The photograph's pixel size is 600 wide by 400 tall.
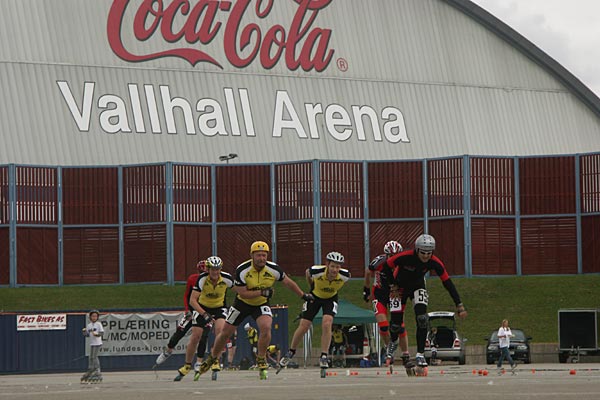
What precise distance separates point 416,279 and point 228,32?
54634mm

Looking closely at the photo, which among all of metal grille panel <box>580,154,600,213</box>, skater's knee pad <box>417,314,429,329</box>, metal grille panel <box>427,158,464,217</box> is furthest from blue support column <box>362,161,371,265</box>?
skater's knee pad <box>417,314,429,329</box>

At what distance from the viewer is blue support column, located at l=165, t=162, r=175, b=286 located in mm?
68250

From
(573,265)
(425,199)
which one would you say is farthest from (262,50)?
(573,265)

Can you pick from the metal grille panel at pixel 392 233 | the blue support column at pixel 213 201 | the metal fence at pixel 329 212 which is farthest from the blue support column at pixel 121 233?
the metal grille panel at pixel 392 233

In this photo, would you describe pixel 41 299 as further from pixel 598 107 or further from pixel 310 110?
pixel 598 107

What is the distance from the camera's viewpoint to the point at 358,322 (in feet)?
159

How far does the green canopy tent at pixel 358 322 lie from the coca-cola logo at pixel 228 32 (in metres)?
28.4

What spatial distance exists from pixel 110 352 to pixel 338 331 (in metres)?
8.04

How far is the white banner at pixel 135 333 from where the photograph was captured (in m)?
45.5

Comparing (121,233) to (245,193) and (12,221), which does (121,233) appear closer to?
(12,221)

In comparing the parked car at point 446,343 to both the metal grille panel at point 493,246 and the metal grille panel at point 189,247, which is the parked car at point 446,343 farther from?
the metal grille panel at point 189,247

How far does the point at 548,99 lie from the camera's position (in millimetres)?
86125

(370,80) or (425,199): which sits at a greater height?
(370,80)

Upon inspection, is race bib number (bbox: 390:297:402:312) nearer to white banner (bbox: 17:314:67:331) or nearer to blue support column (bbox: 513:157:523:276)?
white banner (bbox: 17:314:67:331)
